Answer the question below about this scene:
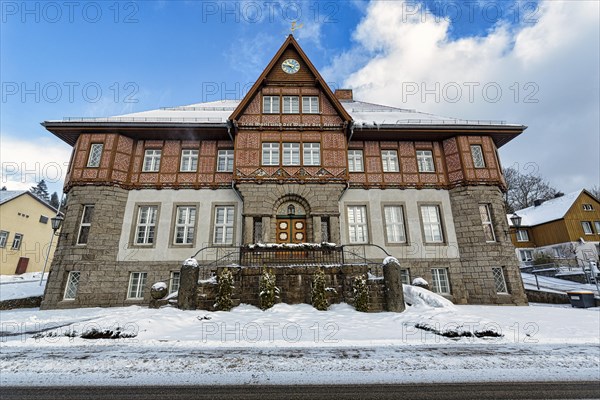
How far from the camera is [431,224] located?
632 inches

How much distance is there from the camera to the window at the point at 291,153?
15523 millimetres

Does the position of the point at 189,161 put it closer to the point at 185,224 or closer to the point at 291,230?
the point at 185,224

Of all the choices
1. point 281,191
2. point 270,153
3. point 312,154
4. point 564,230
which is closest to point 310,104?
point 312,154

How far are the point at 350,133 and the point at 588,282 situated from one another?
19.0 metres

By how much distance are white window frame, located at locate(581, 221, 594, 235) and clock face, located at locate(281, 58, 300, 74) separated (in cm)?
3598

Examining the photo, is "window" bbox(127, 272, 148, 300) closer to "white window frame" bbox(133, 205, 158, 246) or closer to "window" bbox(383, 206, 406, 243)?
"white window frame" bbox(133, 205, 158, 246)

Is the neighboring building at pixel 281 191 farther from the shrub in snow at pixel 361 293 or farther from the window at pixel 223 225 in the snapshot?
the shrub in snow at pixel 361 293

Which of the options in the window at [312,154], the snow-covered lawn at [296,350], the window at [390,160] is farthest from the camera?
the window at [390,160]

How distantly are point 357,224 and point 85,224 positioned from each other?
584 inches

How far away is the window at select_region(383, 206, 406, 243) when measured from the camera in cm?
1579

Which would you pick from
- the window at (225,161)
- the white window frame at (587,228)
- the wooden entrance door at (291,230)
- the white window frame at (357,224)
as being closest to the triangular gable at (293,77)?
the window at (225,161)

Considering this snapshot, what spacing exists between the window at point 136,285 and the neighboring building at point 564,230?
110 ft

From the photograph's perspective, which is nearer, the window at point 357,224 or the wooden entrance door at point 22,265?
the window at point 357,224

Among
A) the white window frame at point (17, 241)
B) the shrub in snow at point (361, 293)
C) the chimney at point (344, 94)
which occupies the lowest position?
the shrub in snow at point (361, 293)
